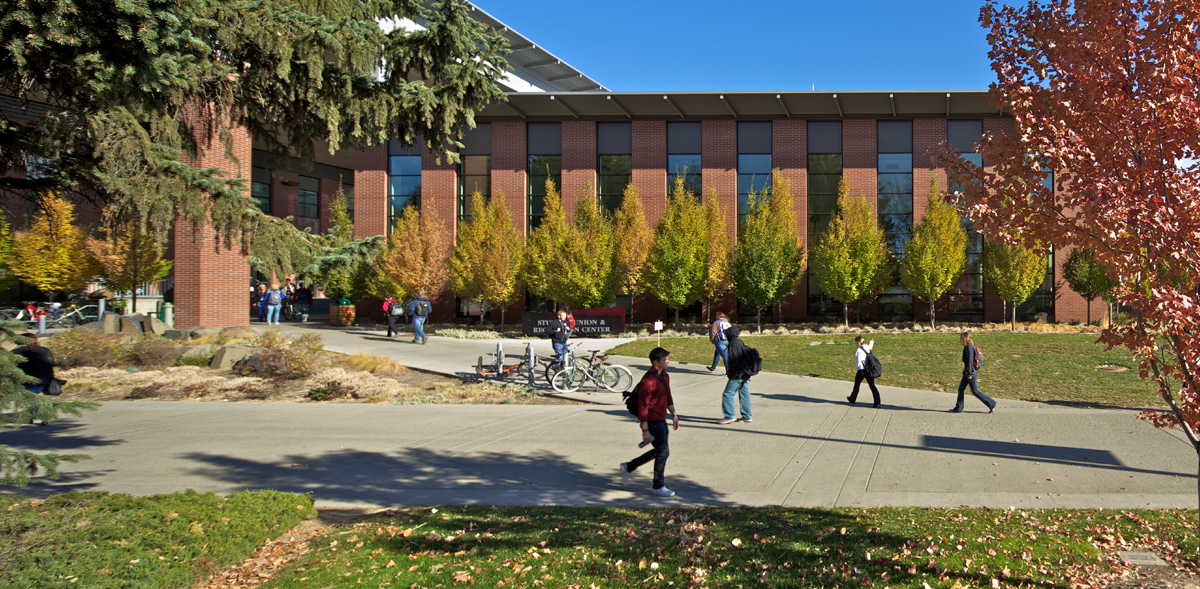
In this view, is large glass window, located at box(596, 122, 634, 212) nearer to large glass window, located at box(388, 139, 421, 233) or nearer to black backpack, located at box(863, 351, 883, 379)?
large glass window, located at box(388, 139, 421, 233)

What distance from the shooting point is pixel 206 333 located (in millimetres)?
23750

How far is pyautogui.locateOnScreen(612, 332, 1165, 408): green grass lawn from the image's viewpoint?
15.4m

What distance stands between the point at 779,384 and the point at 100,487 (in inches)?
511

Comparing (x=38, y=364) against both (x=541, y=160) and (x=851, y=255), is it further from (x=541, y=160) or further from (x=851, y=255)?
(x=851, y=255)

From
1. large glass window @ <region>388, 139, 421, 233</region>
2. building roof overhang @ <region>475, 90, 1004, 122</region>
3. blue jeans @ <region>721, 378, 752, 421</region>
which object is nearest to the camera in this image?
blue jeans @ <region>721, 378, 752, 421</region>

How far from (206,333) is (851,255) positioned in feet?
85.0

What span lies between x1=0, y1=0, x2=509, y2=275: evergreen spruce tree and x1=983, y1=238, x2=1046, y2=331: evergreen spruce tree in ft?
97.4

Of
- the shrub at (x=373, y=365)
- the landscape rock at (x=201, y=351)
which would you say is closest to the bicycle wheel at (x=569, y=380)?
the shrub at (x=373, y=365)

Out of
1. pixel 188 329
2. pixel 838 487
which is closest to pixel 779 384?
pixel 838 487

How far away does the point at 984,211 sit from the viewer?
488 cm

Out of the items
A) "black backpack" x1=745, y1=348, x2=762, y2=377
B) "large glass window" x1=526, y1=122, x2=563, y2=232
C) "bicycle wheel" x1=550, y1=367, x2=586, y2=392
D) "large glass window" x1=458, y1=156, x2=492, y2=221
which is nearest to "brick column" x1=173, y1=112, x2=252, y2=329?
"large glass window" x1=458, y1=156, x2=492, y2=221

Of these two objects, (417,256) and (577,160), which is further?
(577,160)

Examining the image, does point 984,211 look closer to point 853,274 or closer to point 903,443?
point 903,443

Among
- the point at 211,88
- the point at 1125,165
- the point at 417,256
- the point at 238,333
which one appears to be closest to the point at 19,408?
the point at 211,88
